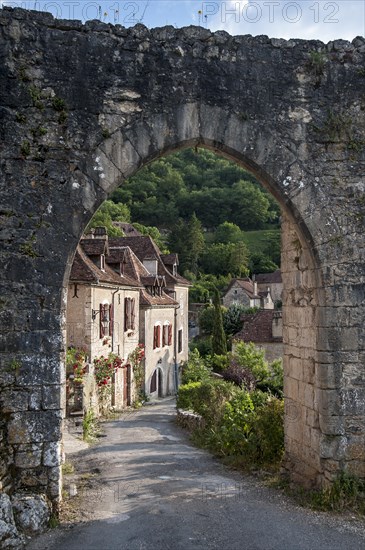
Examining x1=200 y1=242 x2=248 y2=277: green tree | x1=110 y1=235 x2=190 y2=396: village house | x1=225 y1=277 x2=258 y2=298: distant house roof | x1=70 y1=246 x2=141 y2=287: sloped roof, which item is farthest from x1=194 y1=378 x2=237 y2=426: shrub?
x1=200 y1=242 x2=248 y2=277: green tree

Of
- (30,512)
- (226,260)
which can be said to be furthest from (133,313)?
(226,260)

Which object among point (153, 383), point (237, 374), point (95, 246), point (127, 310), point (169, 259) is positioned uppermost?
point (169, 259)

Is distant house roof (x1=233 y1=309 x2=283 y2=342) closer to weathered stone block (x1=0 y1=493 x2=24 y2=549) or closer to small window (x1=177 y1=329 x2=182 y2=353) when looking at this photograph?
small window (x1=177 y1=329 x2=182 y2=353)

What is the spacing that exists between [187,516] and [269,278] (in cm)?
6249

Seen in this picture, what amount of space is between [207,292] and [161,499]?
5095cm

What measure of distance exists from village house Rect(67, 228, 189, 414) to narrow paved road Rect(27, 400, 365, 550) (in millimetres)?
7714

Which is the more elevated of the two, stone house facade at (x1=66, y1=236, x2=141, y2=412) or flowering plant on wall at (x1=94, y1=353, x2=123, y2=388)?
stone house facade at (x1=66, y1=236, x2=141, y2=412)

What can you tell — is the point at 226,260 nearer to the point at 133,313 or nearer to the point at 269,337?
the point at 269,337

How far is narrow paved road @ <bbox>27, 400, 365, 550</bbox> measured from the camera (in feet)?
17.3

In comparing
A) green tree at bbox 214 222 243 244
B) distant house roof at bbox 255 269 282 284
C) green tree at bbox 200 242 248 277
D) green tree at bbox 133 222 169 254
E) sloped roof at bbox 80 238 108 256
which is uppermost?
green tree at bbox 214 222 243 244

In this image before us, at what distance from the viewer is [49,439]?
577 cm

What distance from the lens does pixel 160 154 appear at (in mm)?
6531

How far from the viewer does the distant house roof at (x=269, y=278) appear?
218ft

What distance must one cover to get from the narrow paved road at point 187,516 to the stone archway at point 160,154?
0.63 metres
